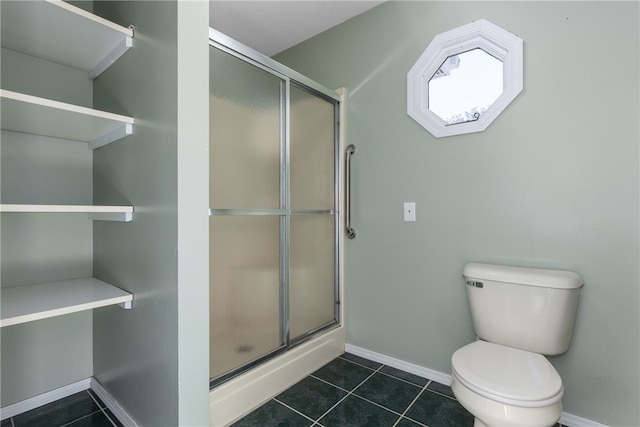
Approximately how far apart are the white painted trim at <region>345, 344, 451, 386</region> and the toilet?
1.63 ft

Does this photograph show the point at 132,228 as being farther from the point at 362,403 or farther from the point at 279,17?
the point at 279,17

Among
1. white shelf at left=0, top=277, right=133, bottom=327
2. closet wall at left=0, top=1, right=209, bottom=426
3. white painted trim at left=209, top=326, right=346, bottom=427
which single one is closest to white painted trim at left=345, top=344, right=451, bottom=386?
white painted trim at left=209, top=326, right=346, bottom=427

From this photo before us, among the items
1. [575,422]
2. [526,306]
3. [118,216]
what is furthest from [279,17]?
[575,422]

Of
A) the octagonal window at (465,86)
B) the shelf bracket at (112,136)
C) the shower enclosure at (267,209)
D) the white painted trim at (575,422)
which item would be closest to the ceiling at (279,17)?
the shower enclosure at (267,209)

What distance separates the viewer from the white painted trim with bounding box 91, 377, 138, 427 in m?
1.45

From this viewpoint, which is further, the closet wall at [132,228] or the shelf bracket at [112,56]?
the shelf bracket at [112,56]

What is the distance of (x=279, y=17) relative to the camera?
89.1 inches

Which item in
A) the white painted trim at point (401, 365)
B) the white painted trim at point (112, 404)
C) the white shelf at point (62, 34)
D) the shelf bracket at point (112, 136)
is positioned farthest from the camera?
the white painted trim at point (401, 365)

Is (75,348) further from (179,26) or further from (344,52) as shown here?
(344,52)

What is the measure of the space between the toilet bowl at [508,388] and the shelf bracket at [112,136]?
1.69 m

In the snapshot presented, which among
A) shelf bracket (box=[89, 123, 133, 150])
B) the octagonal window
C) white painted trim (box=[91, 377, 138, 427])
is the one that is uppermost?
the octagonal window

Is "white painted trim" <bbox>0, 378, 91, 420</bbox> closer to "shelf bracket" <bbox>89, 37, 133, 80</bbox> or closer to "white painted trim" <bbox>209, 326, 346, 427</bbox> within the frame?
"white painted trim" <bbox>209, 326, 346, 427</bbox>

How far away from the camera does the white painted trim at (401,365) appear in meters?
1.92

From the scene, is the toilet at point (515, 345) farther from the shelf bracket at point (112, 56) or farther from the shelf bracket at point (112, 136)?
the shelf bracket at point (112, 56)
